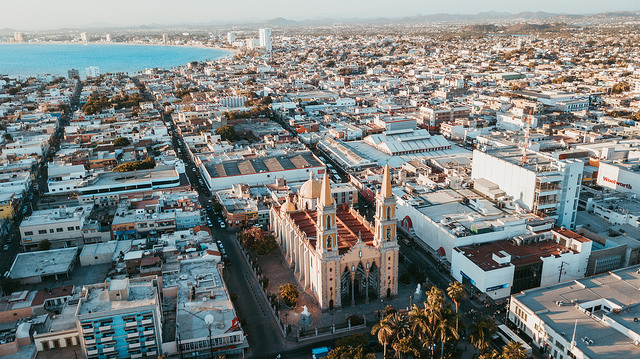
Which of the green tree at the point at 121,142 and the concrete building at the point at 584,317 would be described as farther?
the green tree at the point at 121,142

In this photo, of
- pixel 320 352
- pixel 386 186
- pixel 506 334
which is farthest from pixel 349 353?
pixel 386 186

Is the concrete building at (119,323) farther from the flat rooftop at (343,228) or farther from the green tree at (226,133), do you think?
the green tree at (226,133)

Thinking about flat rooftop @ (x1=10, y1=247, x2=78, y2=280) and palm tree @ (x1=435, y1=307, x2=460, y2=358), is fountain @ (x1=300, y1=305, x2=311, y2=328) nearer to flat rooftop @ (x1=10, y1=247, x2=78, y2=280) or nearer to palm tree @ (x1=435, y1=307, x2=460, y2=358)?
palm tree @ (x1=435, y1=307, x2=460, y2=358)

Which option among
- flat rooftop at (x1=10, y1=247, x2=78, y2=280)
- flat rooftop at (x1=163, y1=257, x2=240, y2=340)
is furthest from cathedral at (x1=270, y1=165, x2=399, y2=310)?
flat rooftop at (x1=10, y1=247, x2=78, y2=280)

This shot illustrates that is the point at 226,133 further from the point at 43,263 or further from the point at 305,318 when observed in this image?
the point at 305,318

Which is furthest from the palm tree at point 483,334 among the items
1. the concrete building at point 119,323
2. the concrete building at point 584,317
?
the concrete building at point 119,323
